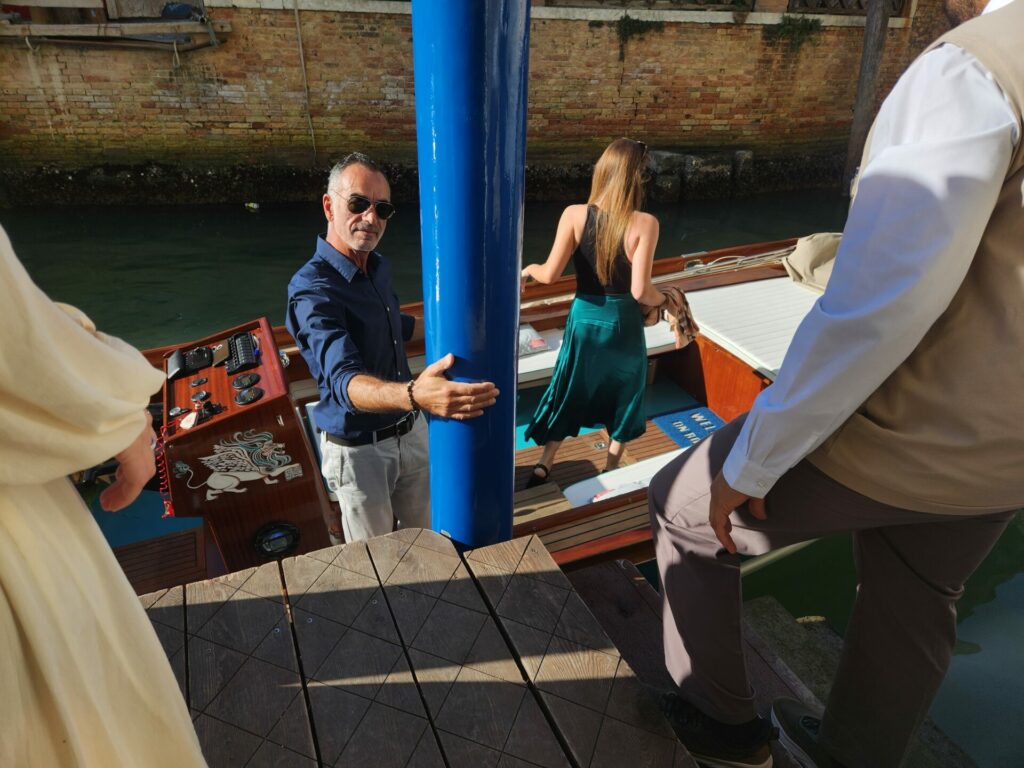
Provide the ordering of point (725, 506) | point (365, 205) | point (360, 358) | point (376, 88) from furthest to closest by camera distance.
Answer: point (376, 88) < point (365, 205) < point (360, 358) < point (725, 506)

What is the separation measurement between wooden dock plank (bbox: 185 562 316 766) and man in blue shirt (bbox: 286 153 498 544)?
1.66ft

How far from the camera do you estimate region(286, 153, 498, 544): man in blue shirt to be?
1.79 m

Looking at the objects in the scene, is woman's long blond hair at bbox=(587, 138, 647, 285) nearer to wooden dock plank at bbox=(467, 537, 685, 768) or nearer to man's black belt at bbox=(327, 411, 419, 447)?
man's black belt at bbox=(327, 411, 419, 447)

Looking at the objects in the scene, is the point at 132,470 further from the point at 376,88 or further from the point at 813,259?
the point at 376,88

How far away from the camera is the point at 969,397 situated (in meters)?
1.00

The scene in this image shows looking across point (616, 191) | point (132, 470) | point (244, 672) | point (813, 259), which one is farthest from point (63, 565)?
point (813, 259)

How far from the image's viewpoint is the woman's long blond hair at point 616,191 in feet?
8.18

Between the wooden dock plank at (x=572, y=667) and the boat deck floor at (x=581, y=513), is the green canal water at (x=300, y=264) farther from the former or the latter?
the wooden dock plank at (x=572, y=667)

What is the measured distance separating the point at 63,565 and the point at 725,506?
94cm

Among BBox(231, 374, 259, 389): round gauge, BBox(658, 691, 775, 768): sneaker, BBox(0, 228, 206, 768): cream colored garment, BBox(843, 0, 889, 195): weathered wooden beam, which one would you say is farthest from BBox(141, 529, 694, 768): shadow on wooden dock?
BBox(843, 0, 889, 195): weathered wooden beam

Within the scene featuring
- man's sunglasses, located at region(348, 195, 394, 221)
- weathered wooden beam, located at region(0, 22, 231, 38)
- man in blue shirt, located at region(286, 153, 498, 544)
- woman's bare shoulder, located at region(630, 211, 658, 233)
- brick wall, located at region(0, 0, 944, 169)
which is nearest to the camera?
man in blue shirt, located at region(286, 153, 498, 544)

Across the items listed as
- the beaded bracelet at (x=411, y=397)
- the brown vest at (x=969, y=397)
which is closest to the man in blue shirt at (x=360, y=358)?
the beaded bracelet at (x=411, y=397)

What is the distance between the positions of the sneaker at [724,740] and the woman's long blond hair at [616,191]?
170cm

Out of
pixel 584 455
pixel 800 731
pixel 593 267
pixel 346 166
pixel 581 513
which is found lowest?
pixel 584 455
